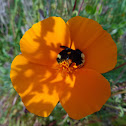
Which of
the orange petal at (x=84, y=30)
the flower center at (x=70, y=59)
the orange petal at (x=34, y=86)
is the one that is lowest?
the orange petal at (x=34, y=86)

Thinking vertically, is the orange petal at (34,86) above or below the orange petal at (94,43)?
below

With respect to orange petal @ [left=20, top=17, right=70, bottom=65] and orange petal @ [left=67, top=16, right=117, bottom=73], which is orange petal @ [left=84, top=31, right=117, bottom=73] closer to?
orange petal @ [left=67, top=16, right=117, bottom=73]

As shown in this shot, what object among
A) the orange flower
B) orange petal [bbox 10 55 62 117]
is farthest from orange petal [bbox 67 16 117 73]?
orange petal [bbox 10 55 62 117]

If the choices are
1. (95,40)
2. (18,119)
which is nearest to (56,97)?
(95,40)

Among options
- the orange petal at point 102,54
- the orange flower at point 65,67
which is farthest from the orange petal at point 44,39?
the orange petal at point 102,54

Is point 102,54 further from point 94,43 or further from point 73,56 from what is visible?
point 73,56

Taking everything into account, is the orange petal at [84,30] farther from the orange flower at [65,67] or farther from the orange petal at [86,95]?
the orange petal at [86,95]

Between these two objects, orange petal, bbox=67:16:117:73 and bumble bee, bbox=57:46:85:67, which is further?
bumble bee, bbox=57:46:85:67
